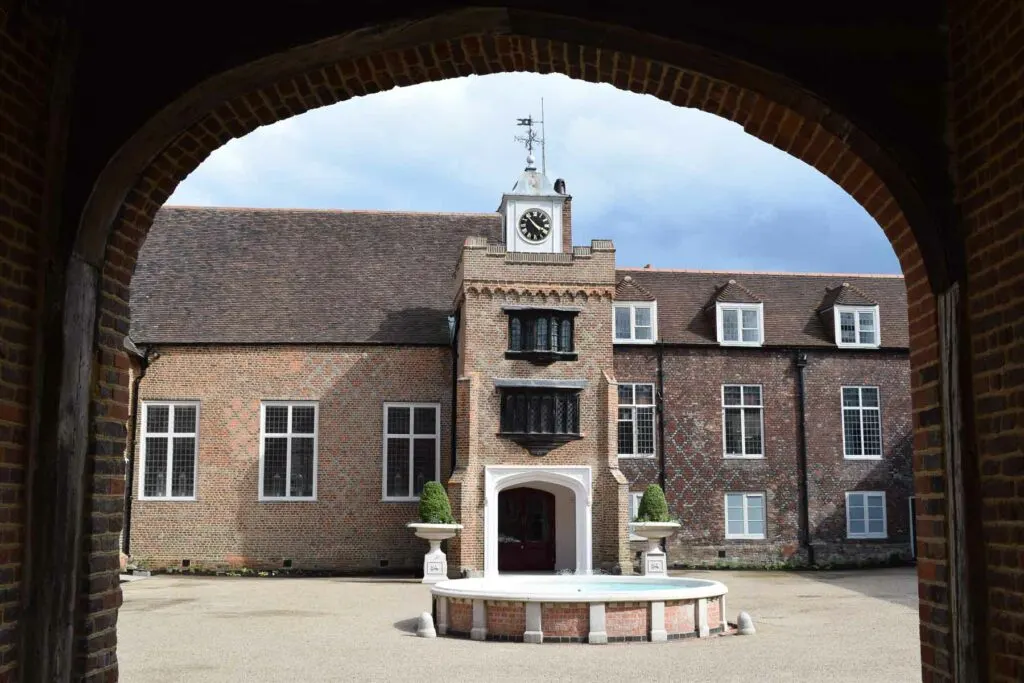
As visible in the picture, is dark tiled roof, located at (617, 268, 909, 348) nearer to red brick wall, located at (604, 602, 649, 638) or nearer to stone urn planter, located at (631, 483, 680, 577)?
stone urn planter, located at (631, 483, 680, 577)

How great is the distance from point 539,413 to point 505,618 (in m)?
11.0

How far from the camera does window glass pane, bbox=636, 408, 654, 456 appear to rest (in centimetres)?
2842

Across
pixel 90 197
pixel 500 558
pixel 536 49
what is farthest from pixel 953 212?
pixel 500 558

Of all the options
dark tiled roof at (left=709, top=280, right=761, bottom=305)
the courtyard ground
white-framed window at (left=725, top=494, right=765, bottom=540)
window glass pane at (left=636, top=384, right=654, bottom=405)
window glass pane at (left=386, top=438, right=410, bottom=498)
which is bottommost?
the courtyard ground

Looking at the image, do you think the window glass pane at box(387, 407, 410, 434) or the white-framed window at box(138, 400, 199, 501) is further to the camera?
the window glass pane at box(387, 407, 410, 434)

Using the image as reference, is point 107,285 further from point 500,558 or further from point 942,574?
point 500,558

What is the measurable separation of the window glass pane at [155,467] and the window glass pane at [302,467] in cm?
331

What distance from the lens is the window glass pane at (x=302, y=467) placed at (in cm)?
2638

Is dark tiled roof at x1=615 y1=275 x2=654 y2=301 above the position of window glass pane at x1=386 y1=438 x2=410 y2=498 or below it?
above

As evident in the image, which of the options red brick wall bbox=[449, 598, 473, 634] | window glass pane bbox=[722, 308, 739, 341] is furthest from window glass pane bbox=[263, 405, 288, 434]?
red brick wall bbox=[449, 598, 473, 634]

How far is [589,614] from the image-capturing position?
13.9m

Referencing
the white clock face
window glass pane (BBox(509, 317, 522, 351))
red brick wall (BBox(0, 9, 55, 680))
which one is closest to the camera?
red brick wall (BBox(0, 9, 55, 680))

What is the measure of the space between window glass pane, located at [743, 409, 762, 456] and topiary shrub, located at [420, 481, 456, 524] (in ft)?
31.7

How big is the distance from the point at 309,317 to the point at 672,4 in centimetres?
2372
